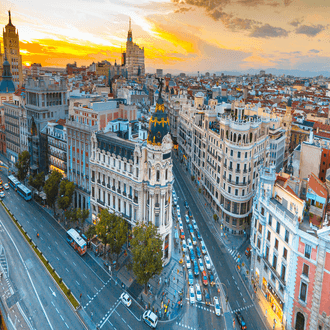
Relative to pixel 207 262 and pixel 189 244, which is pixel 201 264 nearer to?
pixel 207 262

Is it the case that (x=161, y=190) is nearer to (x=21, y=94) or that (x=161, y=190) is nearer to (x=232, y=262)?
(x=232, y=262)

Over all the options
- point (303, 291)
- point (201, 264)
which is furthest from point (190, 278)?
point (303, 291)

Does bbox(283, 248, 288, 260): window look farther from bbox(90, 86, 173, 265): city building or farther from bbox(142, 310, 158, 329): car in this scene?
bbox(90, 86, 173, 265): city building

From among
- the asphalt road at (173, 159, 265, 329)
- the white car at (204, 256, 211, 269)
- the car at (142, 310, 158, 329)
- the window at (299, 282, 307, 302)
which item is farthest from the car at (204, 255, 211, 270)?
the window at (299, 282, 307, 302)

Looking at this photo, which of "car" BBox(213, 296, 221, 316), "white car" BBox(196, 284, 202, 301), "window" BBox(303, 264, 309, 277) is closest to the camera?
"window" BBox(303, 264, 309, 277)

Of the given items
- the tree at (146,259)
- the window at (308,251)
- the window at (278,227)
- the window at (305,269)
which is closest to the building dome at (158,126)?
the tree at (146,259)

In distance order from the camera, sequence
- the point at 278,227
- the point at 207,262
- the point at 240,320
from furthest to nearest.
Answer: the point at 207,262 → the point at 240,320 → the point at 278,227

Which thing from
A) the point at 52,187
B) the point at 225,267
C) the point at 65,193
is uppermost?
the point at 52,187
